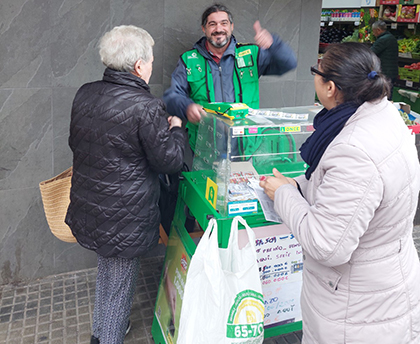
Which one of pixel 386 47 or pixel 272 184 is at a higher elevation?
pixel 386 47

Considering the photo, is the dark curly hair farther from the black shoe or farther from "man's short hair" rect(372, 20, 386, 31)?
"man's short hair" rect(372, 20, 386, 31)

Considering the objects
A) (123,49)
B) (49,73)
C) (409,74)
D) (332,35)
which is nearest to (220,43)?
(123,49)

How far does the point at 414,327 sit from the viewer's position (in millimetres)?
→ 1832

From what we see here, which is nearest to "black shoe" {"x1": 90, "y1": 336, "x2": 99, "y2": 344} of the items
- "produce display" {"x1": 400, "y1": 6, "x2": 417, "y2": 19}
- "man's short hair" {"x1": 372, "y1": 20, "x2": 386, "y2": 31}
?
"man's short hair" {"x1": 372, "y1": 20, "x2": 386, "y2": 31}

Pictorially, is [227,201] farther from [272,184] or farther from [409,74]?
[409,74]

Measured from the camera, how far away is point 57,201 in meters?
2.95

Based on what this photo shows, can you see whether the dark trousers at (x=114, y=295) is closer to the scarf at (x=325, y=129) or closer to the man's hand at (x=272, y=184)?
the man's hand at (x=272, y=184)

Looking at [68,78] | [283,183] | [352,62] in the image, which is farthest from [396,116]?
[68,78]

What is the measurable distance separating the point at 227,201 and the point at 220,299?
1.61 feet

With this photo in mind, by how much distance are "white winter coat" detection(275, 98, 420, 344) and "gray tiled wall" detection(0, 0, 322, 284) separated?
2213 mm

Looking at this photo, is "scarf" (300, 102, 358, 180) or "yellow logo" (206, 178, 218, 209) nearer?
"scarf" (300, 102, 358, 180)

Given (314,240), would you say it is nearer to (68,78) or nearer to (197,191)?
(197,191)

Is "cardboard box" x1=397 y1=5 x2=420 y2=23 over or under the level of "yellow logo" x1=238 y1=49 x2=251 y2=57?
over

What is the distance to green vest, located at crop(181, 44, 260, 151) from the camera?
3.36m
